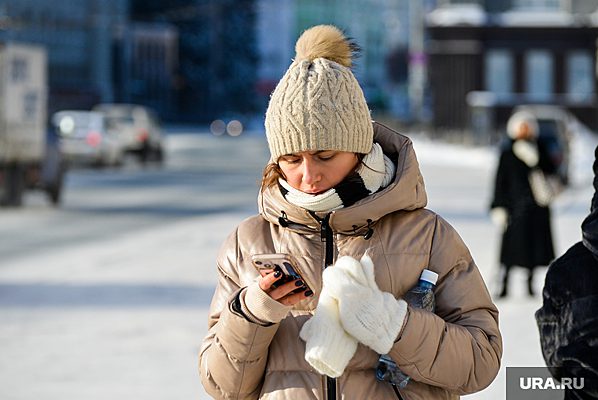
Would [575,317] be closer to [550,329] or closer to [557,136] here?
[550,329]

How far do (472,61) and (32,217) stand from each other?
35.9 m

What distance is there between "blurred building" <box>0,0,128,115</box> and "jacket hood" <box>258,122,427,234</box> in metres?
88.8

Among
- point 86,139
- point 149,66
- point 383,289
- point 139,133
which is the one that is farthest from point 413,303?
point 149,66

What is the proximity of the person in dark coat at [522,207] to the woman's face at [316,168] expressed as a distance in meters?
9.02

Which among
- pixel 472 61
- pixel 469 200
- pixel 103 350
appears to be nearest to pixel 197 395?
pixel 103 350

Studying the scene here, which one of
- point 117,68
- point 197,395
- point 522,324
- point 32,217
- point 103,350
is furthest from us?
point 117,68

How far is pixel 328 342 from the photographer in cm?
328

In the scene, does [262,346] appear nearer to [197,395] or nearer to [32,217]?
[197,395]

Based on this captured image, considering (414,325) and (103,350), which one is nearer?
(414,325)

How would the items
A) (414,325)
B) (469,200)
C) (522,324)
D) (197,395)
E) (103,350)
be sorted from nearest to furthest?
1. (414,325)
2. (197,395)
3. (103,350)
4. (522,324)
5. (469,200)

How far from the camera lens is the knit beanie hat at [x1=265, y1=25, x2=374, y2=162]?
3504 millimetres

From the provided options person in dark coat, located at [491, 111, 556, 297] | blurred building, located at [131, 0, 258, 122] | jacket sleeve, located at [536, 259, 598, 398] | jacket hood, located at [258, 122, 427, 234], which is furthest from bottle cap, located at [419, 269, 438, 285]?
blurred building, located at [131, 0, 258, 122]

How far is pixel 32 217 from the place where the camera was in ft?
75.1

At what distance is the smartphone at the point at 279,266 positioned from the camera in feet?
10.8
